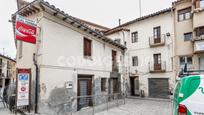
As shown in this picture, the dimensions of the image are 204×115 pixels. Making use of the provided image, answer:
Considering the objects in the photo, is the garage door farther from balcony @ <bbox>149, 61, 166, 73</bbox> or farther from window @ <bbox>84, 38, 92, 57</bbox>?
window @ <bbox>84, 38, 92, 57</bbox>

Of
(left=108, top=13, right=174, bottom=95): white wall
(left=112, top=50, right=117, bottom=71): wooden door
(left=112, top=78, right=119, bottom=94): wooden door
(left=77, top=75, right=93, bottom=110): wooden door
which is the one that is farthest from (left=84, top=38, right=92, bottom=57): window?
(left=108, top=13, right=174, bottom=95): white wall

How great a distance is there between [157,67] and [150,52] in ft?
5.83

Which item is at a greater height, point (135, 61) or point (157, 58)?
point (157, 58)

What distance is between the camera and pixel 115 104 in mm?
11531

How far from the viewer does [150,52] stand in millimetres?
16984

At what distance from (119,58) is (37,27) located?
9.77 m

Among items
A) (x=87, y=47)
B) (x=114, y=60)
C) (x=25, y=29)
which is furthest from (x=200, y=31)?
(x=25, y=29)

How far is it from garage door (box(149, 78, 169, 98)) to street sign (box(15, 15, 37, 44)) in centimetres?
1290

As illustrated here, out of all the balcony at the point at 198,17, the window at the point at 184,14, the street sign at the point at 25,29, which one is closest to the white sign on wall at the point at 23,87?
the street sign at the point at 25,29

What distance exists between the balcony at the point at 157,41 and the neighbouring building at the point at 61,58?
21.2ft

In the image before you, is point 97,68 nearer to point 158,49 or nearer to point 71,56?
point 71,56

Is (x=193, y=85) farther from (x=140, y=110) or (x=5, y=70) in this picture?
(x=5, y=70)

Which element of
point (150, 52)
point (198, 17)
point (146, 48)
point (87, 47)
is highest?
point (198, 17)

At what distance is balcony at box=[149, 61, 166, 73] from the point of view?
15808 mm
